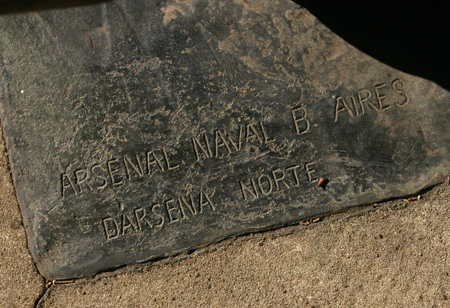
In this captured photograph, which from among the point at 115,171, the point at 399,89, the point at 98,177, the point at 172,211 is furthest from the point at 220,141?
the point at 399,89

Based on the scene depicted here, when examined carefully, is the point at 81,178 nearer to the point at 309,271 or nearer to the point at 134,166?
the point at 134,166

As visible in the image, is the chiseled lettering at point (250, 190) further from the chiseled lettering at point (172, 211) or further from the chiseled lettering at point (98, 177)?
the chiseled lettering at point (98, 177)

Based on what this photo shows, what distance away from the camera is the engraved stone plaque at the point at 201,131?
2.36m

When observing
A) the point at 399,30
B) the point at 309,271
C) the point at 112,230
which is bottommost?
the point at 309,271

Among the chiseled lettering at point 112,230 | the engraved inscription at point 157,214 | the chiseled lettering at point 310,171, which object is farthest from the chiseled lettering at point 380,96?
the chiseled lettering at point 112,230

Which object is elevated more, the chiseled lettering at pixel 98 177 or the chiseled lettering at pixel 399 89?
the chiseled lettering at pixel 399 89

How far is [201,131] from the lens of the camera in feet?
7.79

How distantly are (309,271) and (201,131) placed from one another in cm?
104

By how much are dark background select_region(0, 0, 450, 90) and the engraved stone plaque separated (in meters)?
0.07

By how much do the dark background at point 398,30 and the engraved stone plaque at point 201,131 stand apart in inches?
2.6

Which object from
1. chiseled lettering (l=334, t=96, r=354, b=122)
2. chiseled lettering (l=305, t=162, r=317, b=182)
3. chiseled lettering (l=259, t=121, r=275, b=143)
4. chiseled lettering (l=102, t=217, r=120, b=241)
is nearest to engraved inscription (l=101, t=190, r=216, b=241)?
chiseled lettering (l=102, t=217, r=120, b=241)

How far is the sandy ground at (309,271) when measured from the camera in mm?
2365

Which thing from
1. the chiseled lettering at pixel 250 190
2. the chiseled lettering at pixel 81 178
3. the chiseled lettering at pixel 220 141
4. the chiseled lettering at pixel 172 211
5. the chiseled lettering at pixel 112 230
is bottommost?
the chiseled lettering at pixel 112 230

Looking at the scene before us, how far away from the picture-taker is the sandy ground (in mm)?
2365
